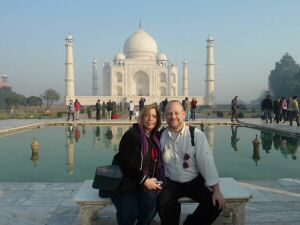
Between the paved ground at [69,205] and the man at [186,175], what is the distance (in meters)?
0.52

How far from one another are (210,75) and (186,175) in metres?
40.9

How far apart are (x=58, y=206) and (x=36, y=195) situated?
19.6 inches

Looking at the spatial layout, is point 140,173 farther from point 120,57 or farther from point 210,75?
point 120,57

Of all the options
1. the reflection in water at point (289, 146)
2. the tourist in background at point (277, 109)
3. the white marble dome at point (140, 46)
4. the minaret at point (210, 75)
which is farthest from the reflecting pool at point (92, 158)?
the white marble dome at point (140, 46)

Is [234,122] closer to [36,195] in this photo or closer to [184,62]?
[36,195]

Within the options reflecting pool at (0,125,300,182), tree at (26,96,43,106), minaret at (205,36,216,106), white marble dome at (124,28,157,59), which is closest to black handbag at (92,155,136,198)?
reflecting pool at (0,125,300,182)

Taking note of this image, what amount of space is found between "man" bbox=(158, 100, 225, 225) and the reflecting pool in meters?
2.56

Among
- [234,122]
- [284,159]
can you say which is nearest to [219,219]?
[284,159]

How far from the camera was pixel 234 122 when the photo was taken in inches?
571

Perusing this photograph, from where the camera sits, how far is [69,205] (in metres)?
3.43

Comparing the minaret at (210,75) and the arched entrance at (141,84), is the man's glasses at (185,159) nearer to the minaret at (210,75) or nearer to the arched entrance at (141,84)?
the minaret at (210,75)

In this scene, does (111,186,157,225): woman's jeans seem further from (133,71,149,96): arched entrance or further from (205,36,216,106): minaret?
(133,71,149,96): arched entrance

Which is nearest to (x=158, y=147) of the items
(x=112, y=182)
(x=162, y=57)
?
(x=112, y=182)

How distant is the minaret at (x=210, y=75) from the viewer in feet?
138
